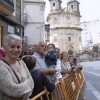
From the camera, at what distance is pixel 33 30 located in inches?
1667

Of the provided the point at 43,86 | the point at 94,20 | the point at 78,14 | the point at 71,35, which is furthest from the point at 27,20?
the point at 94,20

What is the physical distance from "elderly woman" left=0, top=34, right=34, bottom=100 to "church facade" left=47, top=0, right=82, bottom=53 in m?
96.6

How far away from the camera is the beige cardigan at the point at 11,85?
3248 millimetres

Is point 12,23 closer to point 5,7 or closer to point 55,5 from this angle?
point 5,7

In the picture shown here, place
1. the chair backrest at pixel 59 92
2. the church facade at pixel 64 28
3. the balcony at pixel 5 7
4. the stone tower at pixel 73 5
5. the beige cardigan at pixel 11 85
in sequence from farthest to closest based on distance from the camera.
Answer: the stone tower at pixel 73 5 → the church facade at pixel 64 28 → the balcony at pixel 5 7 → the chair backrest at pixel 59 92 → the beige cardigan at pixel 11 85

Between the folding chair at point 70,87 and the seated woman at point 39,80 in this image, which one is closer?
the seated woman at point 39,80

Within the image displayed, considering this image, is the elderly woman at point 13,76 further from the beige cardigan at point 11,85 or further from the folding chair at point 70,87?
the folding chair at point 70,87

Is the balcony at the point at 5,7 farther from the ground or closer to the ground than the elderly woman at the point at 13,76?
farther from the ground

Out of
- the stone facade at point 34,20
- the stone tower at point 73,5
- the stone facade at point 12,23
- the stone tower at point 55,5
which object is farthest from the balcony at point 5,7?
the stone tower at point 73,5

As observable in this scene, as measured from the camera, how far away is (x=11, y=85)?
10.7ft

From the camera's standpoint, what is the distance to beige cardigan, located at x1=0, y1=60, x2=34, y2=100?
3.25 meters

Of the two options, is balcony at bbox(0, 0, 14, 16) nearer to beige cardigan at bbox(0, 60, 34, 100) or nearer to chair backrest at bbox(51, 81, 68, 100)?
chair backrest at bbox(51, 81, 68, 100)

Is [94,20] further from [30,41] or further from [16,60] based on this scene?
[16,60]

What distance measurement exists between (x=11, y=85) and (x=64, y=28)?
333 ft
